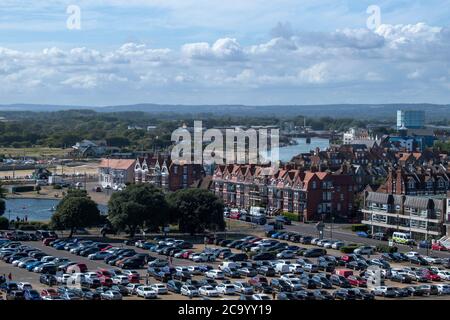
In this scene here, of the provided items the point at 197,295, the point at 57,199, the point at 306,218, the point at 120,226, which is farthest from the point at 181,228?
the point at 57,199

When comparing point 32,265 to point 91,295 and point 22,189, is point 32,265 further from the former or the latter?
point 22,189

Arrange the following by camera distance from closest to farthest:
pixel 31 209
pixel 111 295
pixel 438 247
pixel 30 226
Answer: pixel 111 295, pixel 438 247, pixel 30 226, pixel 31 209

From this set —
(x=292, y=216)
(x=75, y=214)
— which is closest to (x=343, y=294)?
(x=75, y=214)

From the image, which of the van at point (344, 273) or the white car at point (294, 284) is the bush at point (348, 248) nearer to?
the van at point (344, 273)

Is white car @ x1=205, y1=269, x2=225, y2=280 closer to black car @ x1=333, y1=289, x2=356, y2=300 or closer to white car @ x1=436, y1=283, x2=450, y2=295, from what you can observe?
black car @ x1=333, y1=289, x2=356, y2=300

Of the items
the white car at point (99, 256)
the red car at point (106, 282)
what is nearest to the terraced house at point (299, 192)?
the white car at point (99, 256)
